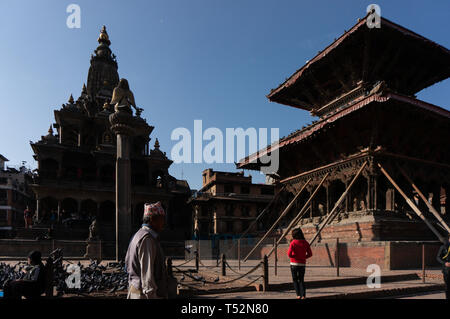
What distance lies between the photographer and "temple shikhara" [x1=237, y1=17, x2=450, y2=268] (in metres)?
13.9

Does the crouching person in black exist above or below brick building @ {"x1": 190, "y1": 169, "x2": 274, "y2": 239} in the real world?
above

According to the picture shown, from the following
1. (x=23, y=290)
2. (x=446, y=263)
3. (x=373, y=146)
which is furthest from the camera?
(x=373, y=146)

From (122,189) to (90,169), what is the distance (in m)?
27.2

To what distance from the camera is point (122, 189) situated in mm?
13641

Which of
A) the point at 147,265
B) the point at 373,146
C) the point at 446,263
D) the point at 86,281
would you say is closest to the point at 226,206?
the point at 373,146

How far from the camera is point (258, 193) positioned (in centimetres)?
4922

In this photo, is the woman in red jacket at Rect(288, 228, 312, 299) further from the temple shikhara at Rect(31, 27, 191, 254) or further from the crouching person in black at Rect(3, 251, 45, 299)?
the temple shikhara at Rect(31, 27, 191, 254)

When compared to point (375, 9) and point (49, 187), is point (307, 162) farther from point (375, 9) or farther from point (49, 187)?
point (49, 187)

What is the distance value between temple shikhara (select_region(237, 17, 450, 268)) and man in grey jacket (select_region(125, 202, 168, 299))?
34.0 ft

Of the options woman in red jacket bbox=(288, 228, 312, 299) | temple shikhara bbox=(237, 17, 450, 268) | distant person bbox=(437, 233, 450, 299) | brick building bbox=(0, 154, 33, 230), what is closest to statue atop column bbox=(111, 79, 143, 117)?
temple shikhara bbox=(237, 17, 450, 268)

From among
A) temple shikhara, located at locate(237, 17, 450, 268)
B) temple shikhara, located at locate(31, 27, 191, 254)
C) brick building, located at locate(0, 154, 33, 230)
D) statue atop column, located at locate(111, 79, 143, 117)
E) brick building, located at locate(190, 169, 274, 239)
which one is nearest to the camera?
temple shikhara, located at locate(237, 17, 450, 268)

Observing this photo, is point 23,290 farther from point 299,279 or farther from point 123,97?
point 123,97
